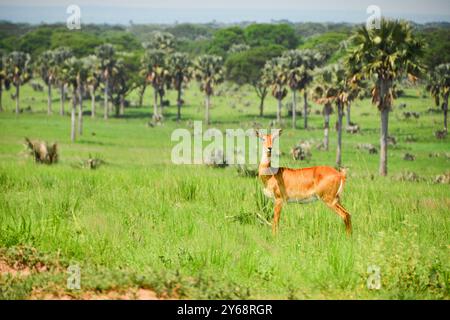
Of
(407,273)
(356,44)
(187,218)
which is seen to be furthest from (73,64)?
(407,273)

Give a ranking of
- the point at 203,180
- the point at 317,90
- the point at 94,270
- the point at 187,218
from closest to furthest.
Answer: the point at 94,270 < the point at 187,218 < the point at 203,180 < the point at 317,90

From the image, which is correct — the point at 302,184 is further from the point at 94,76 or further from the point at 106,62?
the point at 106,62

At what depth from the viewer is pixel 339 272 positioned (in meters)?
11.5

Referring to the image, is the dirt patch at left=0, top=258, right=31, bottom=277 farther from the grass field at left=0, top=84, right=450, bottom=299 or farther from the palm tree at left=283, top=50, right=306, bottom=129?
the palm tree at left=283, top=50, right=306, bottom=129

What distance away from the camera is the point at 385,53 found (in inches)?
1794

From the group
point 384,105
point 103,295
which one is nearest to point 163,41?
point 384,105

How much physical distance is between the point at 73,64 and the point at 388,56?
38267 mm

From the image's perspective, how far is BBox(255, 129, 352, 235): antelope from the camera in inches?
559

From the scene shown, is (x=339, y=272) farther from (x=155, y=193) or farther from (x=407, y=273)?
(x=155, y=193)

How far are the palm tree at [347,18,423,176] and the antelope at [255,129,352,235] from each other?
3159cm

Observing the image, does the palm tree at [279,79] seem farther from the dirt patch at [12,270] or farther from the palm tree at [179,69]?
the dirt patch at [12,270]

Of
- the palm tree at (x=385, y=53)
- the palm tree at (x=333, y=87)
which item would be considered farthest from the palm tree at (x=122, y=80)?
the palm tree at (x=385, y=53)

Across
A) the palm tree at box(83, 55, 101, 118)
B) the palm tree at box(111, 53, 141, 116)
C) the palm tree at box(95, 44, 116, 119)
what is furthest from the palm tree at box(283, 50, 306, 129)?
the palm tree at box(95, 44, 116, 119)

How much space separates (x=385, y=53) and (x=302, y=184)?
33311mm
